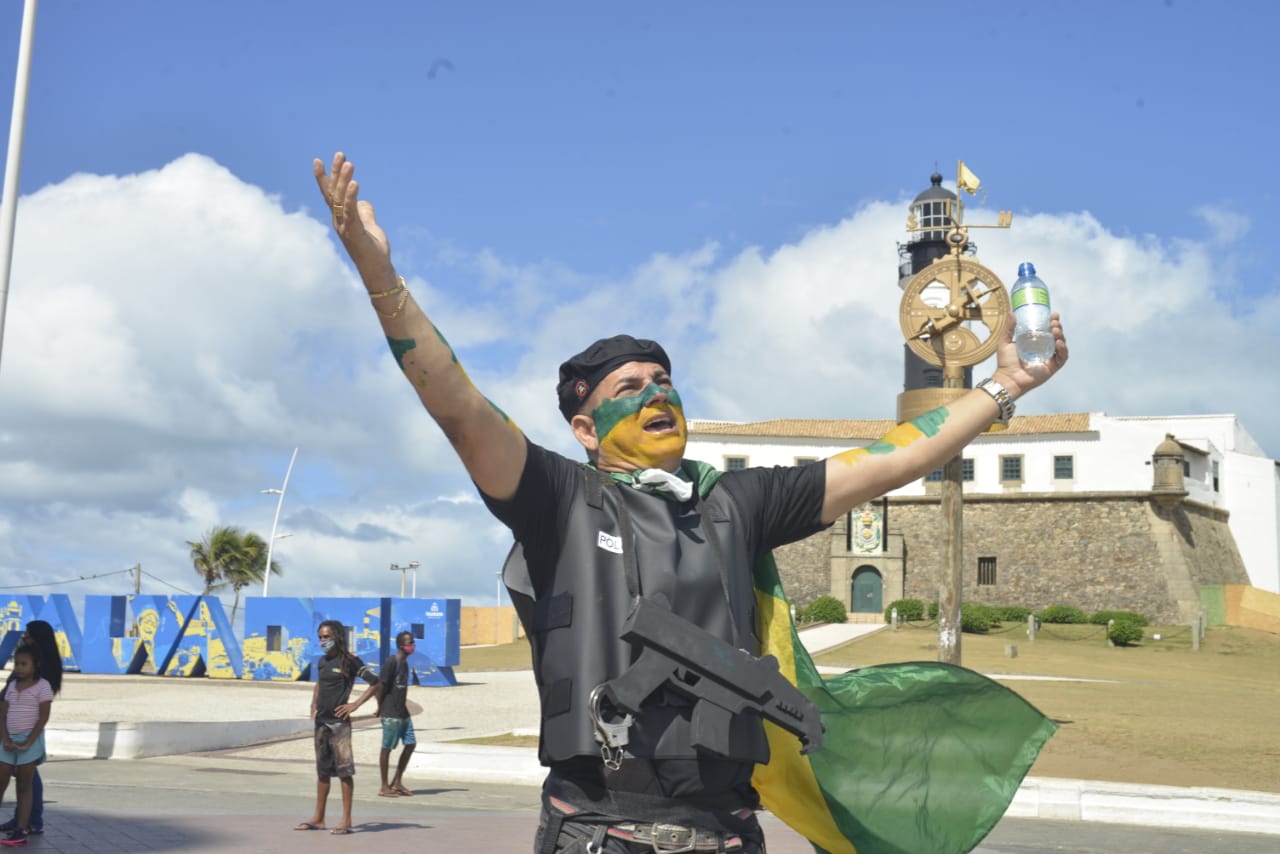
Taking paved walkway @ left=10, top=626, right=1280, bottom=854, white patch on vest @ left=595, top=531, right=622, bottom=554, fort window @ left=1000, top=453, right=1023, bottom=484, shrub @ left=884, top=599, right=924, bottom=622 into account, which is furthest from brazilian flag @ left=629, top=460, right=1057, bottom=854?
fort window @ left=1000, top=453, right=1023, bottom=484

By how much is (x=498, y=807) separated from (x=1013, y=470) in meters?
51.9

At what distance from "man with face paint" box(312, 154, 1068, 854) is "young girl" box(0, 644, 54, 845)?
7.91m

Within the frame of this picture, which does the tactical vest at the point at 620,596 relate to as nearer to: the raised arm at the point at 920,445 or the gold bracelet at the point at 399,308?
the raised arm at the point at 920,445

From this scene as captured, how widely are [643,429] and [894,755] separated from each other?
1132 mm

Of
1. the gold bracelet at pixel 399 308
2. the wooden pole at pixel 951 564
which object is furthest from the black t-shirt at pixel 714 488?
the wooden pole at pixel 951 564

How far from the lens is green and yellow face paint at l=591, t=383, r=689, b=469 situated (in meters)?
3.05

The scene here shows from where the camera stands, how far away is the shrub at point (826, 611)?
2242 inches

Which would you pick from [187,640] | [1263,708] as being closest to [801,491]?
[1263,708]

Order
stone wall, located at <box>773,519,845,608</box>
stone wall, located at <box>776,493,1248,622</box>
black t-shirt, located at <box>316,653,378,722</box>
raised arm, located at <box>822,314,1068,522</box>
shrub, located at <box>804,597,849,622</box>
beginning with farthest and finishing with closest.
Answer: stone wall, located at <box>773,519,845,608</box> → shrub, located at <box>804,597,849,622</box> → stone wall, located at <box>776,493,1248,622</box> → black t-shirt, located at <box>316,653,378,722</box> → raised arm, located at <box>822,314,1068,522</box>

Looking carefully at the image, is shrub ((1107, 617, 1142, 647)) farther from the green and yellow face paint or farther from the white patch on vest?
the white patch on vest

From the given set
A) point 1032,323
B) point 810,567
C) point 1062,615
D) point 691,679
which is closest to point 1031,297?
point 1032,323

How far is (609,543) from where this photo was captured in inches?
112

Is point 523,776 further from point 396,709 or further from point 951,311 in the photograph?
point 951,311

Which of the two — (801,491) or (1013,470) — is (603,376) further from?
(1013,470)
